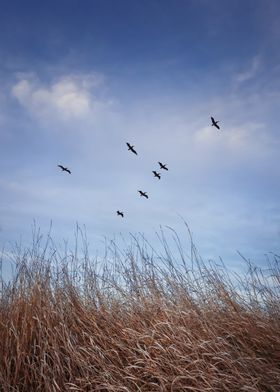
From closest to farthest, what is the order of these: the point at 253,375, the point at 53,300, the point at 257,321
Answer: the point at 253,375 < the point at 257,321 < the point at 53,300

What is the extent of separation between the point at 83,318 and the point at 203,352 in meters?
1.42

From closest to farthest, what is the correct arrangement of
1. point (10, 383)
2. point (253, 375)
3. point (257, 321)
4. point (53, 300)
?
point (253, 375), point (10, 383), point (257, 321), point (53, 300)

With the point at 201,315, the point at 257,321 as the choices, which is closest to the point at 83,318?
the point at 201,315

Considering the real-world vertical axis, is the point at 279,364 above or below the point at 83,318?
below

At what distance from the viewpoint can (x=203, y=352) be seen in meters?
4.12

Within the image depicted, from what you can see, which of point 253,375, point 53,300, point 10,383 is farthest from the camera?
point 53,300

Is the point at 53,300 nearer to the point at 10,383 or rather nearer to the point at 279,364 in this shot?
the point at 10,383

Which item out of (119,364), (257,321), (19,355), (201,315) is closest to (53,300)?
(19,355)

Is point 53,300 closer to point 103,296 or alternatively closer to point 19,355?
point 103,296

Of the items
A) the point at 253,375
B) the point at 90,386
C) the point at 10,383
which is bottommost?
the point at 253,375

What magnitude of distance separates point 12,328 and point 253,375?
2.55 m

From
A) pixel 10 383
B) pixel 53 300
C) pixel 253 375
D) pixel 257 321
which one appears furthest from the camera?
pixel 53 300

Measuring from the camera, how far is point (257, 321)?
454cm

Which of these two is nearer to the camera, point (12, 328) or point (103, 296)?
point (12, 328)
